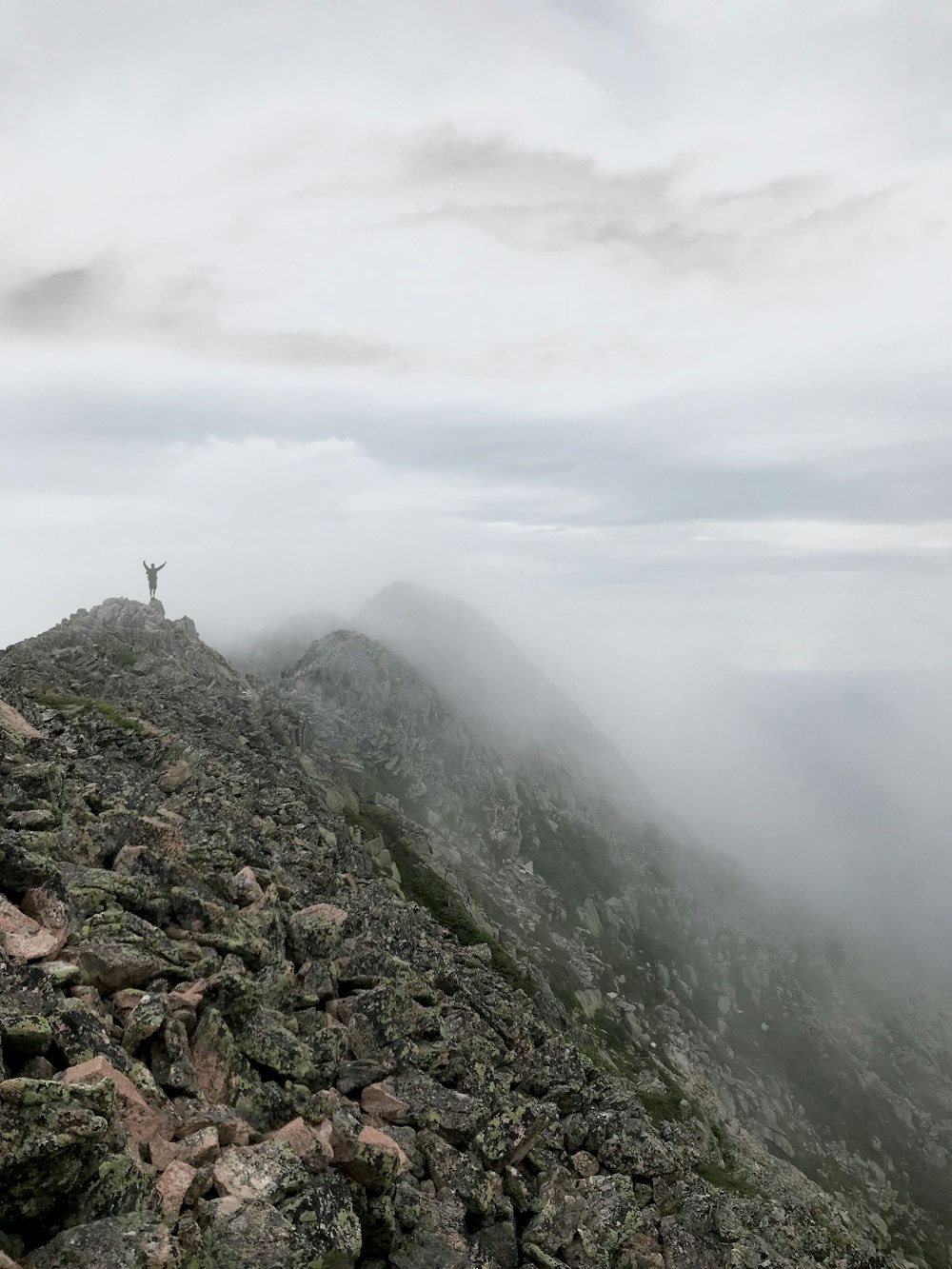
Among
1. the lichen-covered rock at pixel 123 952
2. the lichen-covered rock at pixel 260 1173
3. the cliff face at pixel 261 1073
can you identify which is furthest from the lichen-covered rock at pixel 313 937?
the lichen-covered rock at pixel 260 1173

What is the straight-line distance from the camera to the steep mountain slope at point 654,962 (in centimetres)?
11731

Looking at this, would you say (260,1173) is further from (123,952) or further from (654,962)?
(654,962)

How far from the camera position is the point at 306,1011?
21547 mm

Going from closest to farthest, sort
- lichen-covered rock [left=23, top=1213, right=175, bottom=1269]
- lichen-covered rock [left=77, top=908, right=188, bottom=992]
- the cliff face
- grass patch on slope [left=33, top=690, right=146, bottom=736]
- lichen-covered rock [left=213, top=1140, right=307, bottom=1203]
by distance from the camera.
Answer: lichen-covered rock [left=23, top=1213, right=175, bottom=1269] → the cliff face → lichen-covered rock [left=213, top=1140, right=307, bottom=1203] → lichen-covered rock [left=77, top=908, right=188, bottom=992] → grass patch on slope [left=33, top=690, right=146, bottom=736]

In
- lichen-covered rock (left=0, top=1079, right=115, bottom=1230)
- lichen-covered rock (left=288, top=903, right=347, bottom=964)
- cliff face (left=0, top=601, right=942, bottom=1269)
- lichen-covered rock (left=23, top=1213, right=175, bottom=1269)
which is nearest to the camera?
lichen-covered rock (left=23, top=1213, right=175, bottom=1269)

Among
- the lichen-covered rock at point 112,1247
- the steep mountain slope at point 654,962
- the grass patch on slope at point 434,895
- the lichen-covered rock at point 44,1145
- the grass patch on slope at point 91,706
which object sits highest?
the grass patch on slope at point 91,706

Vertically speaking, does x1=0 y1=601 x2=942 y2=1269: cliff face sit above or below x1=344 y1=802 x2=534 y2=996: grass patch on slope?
above

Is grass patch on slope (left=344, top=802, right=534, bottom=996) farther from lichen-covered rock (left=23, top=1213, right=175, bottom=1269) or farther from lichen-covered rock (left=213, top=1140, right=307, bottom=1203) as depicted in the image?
lichen-covered rock (left=23, top=1213, right=175, bottom=1269)

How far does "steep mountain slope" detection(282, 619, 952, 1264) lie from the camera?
385 feet

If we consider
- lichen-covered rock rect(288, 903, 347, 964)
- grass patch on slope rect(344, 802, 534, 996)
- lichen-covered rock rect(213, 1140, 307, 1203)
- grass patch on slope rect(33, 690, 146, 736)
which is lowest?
grass patch on slope rect(344, 802, 534, 996)

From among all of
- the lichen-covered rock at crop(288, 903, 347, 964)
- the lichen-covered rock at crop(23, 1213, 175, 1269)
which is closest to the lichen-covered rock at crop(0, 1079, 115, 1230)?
the lichen-covered rock at crop(23, 1213, 175, 1269)

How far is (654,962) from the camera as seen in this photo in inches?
6004

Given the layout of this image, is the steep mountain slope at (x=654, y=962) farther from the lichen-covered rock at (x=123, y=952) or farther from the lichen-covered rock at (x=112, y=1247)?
the lichen-covered rock at (x=112, y=1247)

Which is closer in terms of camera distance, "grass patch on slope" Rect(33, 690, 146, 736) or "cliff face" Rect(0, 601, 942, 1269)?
"cliff face" Rect(0, 601, 942, 1269)
